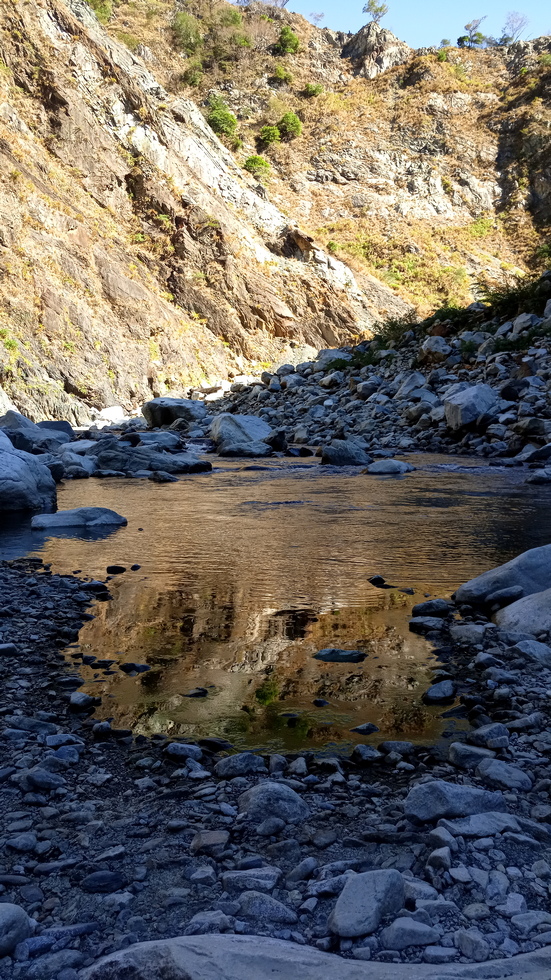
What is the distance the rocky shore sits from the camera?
4.43 feet

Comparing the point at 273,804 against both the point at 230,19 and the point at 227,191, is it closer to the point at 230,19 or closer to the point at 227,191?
the point at 227,191

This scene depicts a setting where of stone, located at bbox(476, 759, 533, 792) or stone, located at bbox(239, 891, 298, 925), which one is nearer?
stone, located at bbox(239, 891, 298, 925)

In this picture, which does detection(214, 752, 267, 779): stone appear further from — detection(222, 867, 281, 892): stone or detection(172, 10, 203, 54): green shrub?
detection(172, 10, 203, 54): green shrub

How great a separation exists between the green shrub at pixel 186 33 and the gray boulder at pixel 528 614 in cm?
4364

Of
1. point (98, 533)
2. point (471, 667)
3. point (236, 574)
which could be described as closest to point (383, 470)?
point (98, 533)

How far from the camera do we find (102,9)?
35.1 metres

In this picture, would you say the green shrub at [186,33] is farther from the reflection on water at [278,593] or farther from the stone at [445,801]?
the stone at [445,801]

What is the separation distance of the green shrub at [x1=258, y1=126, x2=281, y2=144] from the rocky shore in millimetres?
38209

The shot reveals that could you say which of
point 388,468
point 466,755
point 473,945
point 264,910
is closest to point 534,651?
point 466,755

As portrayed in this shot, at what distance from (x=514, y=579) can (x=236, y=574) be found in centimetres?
168

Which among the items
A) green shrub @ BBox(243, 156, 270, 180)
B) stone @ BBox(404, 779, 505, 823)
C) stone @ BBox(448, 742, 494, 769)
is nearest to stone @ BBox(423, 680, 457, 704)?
stone @ BBox(448, 742, 494, 769)

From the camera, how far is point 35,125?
23.4m

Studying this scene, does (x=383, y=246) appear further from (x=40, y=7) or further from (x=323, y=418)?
(x=323, y=418)

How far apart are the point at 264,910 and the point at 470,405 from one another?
10.6 metres
